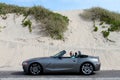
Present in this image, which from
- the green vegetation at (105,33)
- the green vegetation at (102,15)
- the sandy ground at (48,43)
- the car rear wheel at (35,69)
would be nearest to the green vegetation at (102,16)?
the green vegetation at (102,15)

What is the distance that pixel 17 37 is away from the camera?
32562 millimetres

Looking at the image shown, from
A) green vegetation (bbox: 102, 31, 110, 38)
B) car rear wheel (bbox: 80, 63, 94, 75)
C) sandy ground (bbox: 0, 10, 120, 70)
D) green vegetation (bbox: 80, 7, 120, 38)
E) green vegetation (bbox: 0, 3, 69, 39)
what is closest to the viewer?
car rear wheel (bbox: 80, 63, 94, 75)

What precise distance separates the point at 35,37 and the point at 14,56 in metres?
4.59

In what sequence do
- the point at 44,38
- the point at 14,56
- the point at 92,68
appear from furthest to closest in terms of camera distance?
the point at 44,38, the point at 14,56, the point at 92,68

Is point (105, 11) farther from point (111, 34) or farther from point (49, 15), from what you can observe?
point (49, 15)

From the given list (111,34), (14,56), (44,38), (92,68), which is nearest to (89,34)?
(111,34)

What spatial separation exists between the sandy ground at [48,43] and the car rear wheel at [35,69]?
270 inches

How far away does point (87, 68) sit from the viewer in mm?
19281

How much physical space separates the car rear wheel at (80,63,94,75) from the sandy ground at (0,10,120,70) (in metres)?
7.14

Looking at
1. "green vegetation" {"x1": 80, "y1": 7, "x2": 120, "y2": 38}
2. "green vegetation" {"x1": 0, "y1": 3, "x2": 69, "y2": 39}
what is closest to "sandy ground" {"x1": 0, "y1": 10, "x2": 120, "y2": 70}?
"green vegetation" {"x1": 0, "y1": 3, "x2": 69, "y2": 39}

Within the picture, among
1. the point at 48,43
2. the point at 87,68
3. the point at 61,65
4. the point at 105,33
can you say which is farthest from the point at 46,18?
the point at 87,68

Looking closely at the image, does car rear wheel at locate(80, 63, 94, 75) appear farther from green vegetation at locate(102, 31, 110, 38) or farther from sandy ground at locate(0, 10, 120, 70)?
green vegetation at locate(102, 31, 110, 38)

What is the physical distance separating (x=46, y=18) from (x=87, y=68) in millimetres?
15028

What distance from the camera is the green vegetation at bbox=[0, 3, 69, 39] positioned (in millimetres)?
32688
